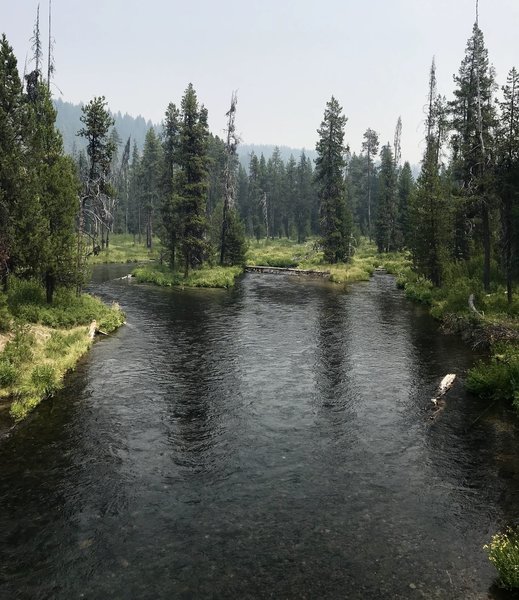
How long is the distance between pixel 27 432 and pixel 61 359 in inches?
242

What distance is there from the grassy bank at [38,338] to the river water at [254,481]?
83cm

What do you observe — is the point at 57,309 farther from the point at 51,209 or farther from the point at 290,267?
the point at 290,267

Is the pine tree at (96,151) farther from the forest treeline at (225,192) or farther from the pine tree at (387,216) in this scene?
the pine tree at (387,216)

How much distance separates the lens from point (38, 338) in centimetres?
2291

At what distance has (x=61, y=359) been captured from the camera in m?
21.1

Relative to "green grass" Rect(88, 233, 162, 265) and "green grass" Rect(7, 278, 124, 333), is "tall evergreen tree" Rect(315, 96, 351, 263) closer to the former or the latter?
"green grass" Rect(88, 233, 162, 265)

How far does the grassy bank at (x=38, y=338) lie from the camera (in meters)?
17.8

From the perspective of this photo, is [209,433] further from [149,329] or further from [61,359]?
[149,329]

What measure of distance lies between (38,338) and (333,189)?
53256 millimetres

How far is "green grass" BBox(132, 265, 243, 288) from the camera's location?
4934cm

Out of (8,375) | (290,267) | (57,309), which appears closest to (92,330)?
(57,309)

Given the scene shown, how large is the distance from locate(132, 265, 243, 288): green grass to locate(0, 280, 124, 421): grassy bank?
56.1 feet

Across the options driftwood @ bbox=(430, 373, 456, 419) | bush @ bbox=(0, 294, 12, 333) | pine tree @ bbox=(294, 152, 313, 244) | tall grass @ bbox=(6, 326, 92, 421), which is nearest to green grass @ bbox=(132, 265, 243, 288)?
tall grass @ bbox=(6, 326, 92, 421)

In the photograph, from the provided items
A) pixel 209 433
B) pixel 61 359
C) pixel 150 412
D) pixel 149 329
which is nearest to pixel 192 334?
pixel 149 329
